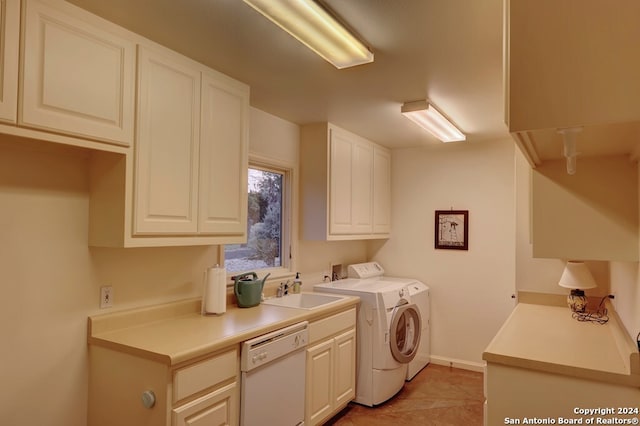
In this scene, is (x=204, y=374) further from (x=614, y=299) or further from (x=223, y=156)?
(x=614, y=299)

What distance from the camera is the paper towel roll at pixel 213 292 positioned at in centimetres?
250

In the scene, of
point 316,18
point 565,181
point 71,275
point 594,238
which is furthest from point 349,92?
point 71,275

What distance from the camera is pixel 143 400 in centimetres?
178

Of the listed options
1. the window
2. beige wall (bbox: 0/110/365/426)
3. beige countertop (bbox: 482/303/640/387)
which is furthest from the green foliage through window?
beige countertop (bbox: 482/303/640/387)

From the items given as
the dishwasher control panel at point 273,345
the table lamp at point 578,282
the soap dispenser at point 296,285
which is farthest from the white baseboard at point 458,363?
the dishwasher control panel at point 273,345

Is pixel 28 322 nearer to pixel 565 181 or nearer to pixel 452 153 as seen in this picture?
pixel 565 181

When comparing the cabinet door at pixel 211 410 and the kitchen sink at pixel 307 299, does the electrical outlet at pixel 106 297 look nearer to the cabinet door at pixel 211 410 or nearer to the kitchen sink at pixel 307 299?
the cabinet door at pixel 211 410

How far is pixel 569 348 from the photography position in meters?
1.88

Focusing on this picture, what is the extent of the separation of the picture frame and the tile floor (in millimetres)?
1330

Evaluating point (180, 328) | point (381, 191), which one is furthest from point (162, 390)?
point (381, 191)

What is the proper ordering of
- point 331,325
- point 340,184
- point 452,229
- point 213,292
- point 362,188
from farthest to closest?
point 452,229 → point 362,188 → point 340,184 → point 331,325 → point 213,292

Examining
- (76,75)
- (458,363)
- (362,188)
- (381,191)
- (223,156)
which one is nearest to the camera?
(76,75)

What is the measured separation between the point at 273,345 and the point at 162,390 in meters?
0.69

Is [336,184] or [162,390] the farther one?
[336,184]
